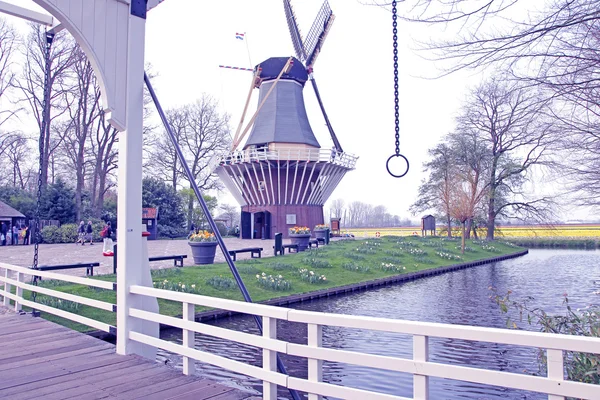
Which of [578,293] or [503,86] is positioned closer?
[503,86]

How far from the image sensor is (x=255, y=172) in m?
29.7

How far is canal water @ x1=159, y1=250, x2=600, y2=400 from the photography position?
609 centimetres

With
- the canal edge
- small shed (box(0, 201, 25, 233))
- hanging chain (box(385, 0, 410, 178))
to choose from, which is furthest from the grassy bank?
hanging chain (box(385, 0, 410, 178))

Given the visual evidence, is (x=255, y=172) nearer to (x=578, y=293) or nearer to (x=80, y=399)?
(x=578, y=293)

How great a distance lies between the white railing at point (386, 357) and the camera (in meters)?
1.99

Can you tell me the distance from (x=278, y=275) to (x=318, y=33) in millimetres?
26003

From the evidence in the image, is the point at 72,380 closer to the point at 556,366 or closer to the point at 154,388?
the point at 154,388

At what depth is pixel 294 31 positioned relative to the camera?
35.6 m

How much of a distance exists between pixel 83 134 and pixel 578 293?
2365 cm

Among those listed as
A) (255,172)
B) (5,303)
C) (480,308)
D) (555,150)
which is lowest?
(480,308)

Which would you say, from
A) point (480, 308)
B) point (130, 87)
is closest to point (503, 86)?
point (130, 87)

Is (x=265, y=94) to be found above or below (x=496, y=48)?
above

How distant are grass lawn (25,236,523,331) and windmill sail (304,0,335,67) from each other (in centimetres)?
1826

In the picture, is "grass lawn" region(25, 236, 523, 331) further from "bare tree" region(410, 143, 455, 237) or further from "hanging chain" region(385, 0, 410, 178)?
"bare tree" region(410, 143, 455, 237)
